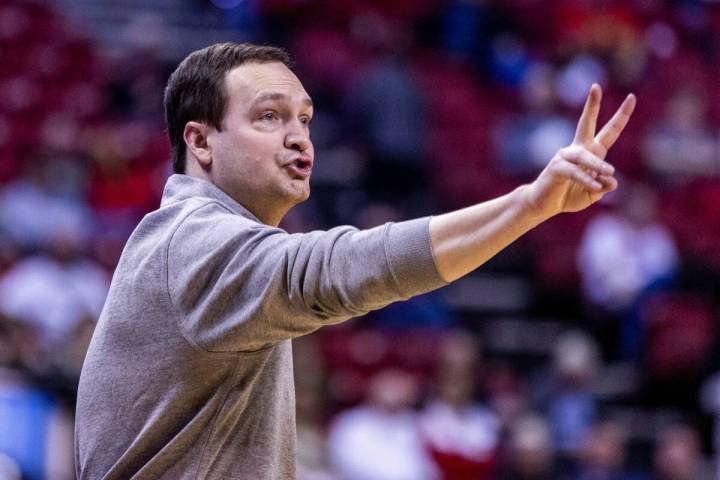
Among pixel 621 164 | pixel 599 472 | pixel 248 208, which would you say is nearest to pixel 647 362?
pixel 599 472

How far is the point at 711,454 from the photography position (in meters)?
8.81

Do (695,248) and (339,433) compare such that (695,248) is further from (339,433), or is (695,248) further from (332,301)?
(332,301)

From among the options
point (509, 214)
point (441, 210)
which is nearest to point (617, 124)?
point (509, 214)

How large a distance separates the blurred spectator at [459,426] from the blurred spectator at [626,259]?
75.7 inches

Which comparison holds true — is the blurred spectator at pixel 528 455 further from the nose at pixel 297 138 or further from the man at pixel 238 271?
the nose at pixel 297 138

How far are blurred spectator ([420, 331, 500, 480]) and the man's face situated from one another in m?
5.19

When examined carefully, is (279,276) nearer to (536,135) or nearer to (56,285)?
(56,285)

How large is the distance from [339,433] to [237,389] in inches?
211

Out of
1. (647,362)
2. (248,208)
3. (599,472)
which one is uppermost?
(248,208)

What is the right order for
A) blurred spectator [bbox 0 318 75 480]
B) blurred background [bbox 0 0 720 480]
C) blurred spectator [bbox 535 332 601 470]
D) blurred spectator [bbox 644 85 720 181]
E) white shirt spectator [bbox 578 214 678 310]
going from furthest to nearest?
blurred spectator [bbox 644 85 720 181] → white shirt spectator [bbox 578 214 678 310] → blurred spectator [bbox 535 332 601 470] → blurred background [bbox 0 0 720 480] → blurred spectator [bbox 0 318 75 480]

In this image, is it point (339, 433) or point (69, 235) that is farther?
point (69, 235)

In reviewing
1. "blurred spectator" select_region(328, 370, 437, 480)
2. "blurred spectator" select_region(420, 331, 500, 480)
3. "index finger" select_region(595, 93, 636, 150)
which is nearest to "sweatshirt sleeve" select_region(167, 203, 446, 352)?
"index finger" select_region(595, 93, 636, 150)

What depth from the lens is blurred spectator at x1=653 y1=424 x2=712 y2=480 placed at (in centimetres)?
813

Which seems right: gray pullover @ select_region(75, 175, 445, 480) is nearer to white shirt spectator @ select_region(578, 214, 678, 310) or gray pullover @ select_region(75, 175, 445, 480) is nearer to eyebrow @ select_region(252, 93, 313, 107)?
eyebrow @ select_region(252, 93, 313, 107)
